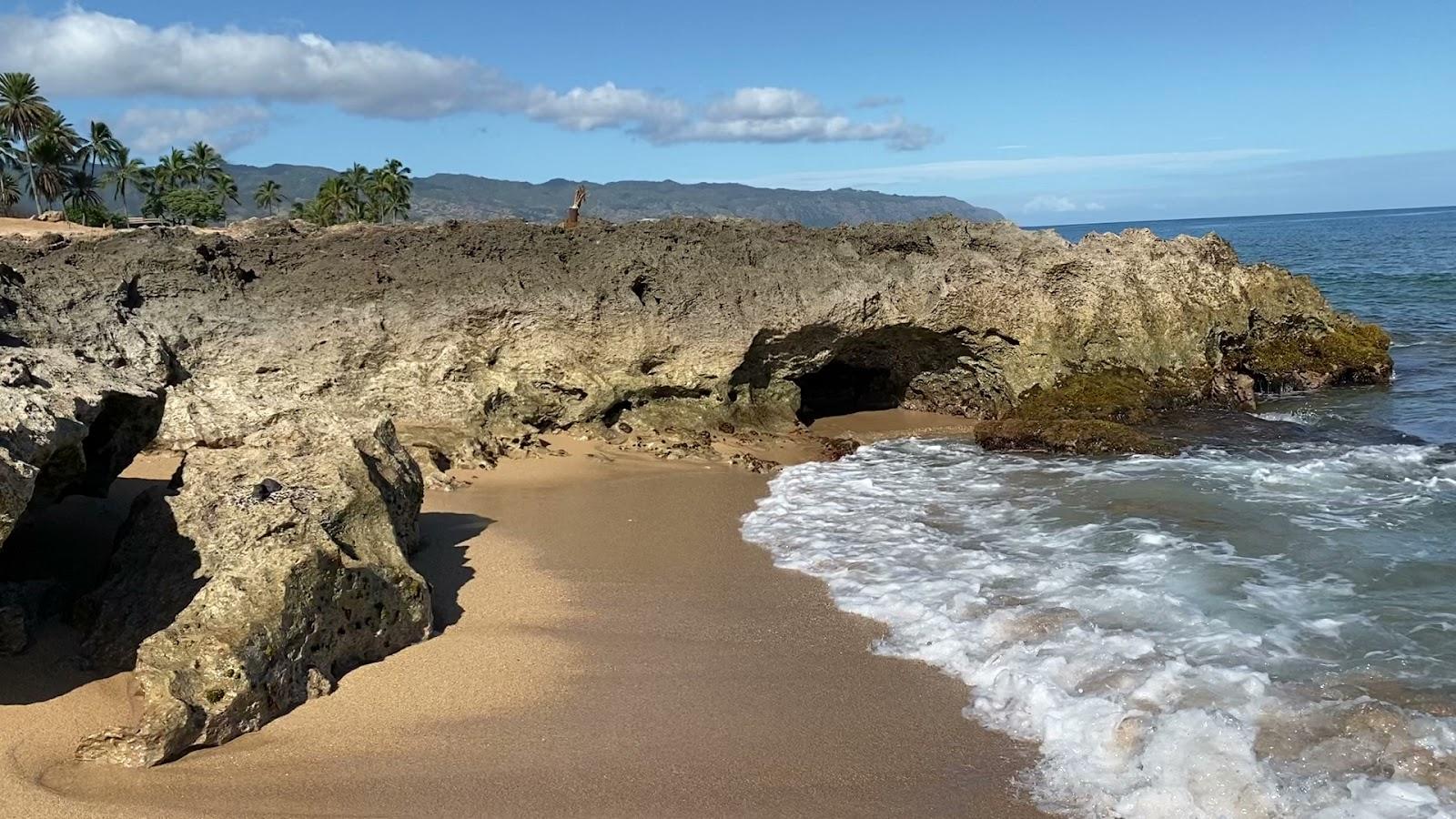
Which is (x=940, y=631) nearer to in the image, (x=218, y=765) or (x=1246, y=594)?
(x=1246, y=594)

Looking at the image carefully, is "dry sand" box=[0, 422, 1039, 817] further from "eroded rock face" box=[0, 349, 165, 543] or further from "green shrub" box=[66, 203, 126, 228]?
"green shrub" box=[66, 203, 126, 228]

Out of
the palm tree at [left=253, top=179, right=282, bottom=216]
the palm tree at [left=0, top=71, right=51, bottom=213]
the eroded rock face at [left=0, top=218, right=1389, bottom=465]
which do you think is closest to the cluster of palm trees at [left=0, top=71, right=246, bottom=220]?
the palm tree at [left=0, top=71, right=51, bottom=213]

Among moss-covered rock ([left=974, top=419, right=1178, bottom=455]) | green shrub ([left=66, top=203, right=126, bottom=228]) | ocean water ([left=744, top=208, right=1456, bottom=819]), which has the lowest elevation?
ocean water ([left=744, top=208, right=1456, bottom=819])

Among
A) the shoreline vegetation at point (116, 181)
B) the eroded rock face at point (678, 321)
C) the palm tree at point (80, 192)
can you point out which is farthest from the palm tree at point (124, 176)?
the eroded rock face at point (678, 321)

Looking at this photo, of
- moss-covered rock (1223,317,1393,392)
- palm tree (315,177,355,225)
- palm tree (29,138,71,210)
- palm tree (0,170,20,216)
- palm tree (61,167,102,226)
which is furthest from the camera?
palm tree (315,177,355,225)

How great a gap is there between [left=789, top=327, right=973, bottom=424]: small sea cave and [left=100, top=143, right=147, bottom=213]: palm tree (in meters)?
63.3

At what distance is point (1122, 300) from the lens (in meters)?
13.8

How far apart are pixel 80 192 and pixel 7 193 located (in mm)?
7095

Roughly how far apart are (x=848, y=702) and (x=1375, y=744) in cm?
251

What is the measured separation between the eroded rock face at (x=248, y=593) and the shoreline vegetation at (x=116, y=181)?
30.3 meters

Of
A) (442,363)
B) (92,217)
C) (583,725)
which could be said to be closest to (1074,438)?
(442,363)

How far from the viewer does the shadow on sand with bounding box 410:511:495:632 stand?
20.8ft

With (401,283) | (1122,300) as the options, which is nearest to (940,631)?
(401,283)

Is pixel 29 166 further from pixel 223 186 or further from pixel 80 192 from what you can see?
pixel 223 186
